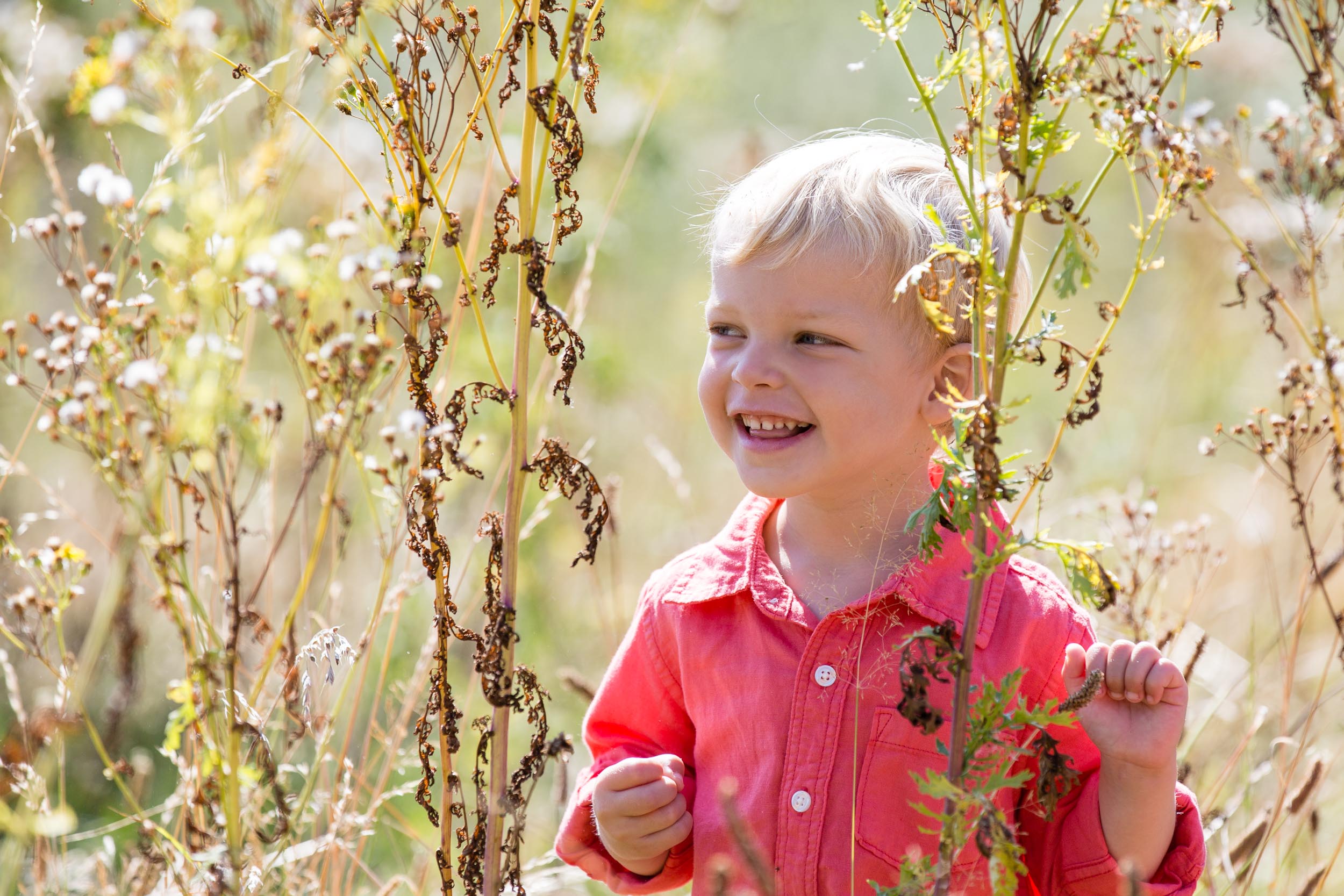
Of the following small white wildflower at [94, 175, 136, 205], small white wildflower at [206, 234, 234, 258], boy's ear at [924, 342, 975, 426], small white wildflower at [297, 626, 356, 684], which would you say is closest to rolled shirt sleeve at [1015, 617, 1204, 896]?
boy's ear at [924, 342, 975, 426]

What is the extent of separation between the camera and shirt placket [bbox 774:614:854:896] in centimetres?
164

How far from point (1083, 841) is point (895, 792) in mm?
254

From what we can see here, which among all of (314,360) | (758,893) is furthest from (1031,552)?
(314,360)

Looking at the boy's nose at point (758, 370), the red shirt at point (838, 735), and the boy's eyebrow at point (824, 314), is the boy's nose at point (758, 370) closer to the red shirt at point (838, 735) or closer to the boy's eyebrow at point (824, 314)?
the boy's eyebrow at point (824, 314)

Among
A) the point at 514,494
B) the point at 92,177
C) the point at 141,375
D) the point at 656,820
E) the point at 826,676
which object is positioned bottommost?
the point at 656,820

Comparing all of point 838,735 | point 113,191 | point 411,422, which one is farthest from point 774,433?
point 113,191

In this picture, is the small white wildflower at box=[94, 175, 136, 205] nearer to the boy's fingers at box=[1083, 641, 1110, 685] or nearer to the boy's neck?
the boy's neck

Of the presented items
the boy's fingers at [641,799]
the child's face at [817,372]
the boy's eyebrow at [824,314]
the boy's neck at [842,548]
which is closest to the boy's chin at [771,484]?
the child's face at [817,372]

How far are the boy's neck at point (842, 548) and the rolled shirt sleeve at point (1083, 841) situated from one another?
0.95 ft

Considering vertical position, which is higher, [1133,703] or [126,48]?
[126,48]

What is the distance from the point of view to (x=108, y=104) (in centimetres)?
120

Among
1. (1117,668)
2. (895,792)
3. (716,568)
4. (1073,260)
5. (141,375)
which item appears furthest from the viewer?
(716,568)

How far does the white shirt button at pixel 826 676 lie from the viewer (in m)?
1.68

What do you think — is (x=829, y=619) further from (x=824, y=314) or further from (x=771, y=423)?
(x=824, y=314)
